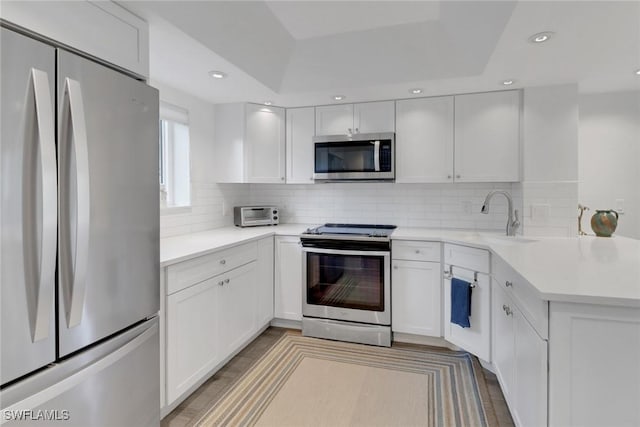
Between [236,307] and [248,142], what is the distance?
61.8 inches

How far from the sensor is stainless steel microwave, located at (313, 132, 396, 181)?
3080 mm

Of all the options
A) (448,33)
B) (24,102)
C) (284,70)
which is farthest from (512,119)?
(24,102)

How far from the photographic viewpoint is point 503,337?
2.02 m

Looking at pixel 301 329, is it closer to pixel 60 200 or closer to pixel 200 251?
pixel 200 251

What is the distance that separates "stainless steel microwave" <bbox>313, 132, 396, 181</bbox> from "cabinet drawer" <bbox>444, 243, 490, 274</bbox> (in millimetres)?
832

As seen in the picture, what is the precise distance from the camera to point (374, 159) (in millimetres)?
3096

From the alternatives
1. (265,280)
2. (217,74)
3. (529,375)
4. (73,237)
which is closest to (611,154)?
(529,375)

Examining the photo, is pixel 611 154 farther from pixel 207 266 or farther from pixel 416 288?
pixel 207 266

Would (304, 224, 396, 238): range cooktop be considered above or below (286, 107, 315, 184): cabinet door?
below

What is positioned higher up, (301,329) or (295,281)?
(295,281)

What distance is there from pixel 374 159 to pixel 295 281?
1.32 meters

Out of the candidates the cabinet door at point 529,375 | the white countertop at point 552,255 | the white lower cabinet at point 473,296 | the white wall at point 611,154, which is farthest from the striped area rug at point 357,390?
the white wall at point 611,154

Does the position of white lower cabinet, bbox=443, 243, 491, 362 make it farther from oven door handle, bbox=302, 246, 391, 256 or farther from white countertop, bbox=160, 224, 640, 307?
oven door handle, bbox=302, 246, 391, 256

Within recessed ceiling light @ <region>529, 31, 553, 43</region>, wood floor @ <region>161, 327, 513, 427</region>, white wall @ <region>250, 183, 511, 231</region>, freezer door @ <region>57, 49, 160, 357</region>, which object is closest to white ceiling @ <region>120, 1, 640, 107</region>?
recessed ceiling light @ <region>529, 31, 553, 43</region>
